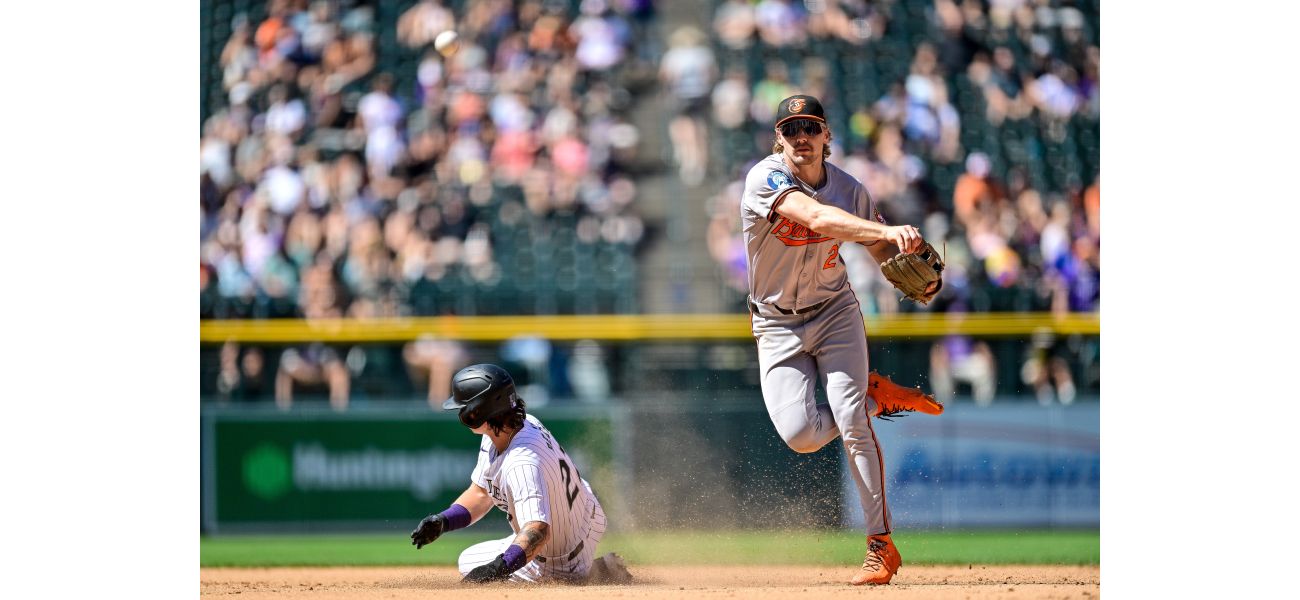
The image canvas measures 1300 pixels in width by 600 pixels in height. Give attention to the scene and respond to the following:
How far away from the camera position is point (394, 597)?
6.29 metres

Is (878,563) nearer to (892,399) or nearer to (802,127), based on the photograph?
(892,399)

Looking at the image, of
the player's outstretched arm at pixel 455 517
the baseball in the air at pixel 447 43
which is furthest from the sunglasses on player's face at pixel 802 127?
the baseball in the air at pixel 447 43

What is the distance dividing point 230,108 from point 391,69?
56.0 inches

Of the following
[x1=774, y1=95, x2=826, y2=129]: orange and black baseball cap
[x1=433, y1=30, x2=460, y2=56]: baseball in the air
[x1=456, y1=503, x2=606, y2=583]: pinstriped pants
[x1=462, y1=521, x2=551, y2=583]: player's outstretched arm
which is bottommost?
[x1=456, y1=503, x2=606, y2=583]: pinstriped pants

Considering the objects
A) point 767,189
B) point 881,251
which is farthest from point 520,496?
point 881,251

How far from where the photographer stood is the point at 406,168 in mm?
12328

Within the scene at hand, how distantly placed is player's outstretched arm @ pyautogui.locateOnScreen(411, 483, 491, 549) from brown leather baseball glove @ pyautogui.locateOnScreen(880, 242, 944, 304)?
2045 millimetres

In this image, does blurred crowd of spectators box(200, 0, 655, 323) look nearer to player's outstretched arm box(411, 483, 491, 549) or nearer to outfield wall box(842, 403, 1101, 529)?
outfield wall box(842, 403, 1101, 529)

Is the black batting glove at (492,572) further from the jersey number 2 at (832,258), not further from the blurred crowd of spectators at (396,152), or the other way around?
the blurred crowd of spectators at (396,152)

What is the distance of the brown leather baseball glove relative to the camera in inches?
225

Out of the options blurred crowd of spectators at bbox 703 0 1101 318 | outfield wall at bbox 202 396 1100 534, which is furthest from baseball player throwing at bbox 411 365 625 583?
blurred crowd of spectators at bbox 703 0 1101 318

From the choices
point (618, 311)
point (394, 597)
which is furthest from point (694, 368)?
point (394, 597)

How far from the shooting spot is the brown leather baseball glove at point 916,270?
18.8ft

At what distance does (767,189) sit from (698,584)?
6.41 ft
